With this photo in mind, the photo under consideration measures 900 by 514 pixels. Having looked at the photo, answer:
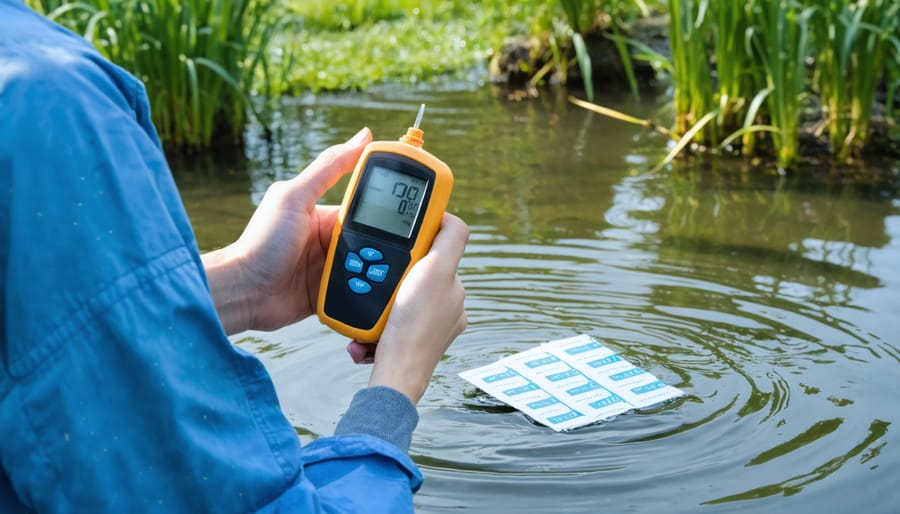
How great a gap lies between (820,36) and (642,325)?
185cm

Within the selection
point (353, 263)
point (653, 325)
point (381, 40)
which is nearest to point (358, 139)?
point (353, 263)

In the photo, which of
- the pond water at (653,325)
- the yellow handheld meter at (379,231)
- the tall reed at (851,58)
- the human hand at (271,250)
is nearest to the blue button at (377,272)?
the yellow handheld meter at (379,231)

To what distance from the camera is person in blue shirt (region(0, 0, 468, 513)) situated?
835mm

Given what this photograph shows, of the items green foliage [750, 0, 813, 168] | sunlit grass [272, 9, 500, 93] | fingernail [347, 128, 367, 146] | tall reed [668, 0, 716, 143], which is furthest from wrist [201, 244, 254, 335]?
sunlit grass [272, 9, 500, 93]

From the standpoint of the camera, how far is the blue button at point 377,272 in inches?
66.6

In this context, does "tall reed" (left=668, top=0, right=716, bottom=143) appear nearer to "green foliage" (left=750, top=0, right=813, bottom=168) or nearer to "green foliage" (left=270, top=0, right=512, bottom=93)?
"green foliage" (left=750, top=0, right=813, bottom=168)

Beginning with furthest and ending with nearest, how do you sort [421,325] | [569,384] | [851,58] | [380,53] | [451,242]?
[380,53] < [851,58] < [569,384] < [451,242] < [421,325]

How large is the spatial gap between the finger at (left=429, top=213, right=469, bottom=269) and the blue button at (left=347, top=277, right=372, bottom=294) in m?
0.12

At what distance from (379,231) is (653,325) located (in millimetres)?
1254

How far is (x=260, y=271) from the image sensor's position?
172cm

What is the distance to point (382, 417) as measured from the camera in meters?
1.29

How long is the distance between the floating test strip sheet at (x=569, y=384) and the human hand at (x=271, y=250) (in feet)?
2.34

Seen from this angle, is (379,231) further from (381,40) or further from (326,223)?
(381,40)

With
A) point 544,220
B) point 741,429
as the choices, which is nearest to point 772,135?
point 544,220
